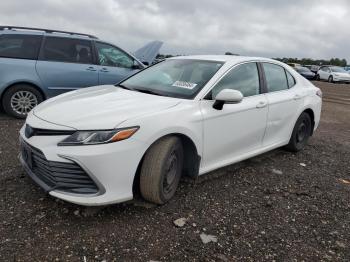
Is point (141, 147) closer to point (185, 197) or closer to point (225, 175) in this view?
point (185, 197)

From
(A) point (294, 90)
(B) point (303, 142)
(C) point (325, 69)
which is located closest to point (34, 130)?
(A) point (294, 90)

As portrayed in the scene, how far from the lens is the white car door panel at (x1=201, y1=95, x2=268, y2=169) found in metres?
3.67

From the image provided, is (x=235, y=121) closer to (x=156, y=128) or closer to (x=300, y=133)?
(x=156, y=128)

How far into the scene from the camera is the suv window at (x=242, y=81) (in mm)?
3927

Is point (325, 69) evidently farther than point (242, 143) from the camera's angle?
Yes

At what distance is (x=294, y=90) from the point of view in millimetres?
5137

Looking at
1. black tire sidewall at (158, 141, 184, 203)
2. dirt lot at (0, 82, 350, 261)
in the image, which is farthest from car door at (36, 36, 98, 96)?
black tire sidewall at (158, 141, 184, 203)

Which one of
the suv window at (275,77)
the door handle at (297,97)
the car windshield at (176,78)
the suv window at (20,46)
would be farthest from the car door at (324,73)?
the car windshield at (176,78)

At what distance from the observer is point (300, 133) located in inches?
217

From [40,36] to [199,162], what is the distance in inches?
187

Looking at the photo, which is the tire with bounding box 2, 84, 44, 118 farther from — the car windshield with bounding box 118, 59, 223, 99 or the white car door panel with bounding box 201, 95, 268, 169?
the white car door panel with bounding box 201, 95, 268, 169

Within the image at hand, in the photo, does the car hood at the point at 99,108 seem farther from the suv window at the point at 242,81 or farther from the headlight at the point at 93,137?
the suv window at the point at 242,81

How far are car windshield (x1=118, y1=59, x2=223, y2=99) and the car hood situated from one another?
19cm

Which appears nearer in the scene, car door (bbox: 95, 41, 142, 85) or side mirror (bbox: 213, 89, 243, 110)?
side mirror (bbox: 213, 89, 243, 110)
